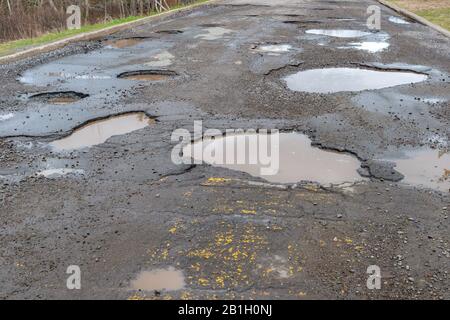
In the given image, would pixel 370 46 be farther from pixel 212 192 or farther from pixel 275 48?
pixel 212 192

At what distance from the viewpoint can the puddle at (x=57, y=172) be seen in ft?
19.3

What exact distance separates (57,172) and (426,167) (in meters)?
4.53

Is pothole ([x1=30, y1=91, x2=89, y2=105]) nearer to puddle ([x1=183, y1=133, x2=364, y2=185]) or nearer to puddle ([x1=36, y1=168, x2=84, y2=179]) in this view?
puddle ([x1=36, y1=168, x2=84, y2=179])

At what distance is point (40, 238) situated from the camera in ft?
15.2

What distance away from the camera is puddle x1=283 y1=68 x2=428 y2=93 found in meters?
9.25

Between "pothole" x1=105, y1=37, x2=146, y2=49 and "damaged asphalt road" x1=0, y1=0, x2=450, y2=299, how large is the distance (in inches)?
109

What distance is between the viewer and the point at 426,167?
19.7 ft

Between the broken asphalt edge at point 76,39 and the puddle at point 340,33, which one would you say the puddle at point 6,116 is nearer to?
the broken asphalt edge at point 76,39

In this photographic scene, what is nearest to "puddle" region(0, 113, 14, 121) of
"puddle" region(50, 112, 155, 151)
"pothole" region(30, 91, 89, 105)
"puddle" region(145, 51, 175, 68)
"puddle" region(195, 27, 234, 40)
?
"pothole" region(30, 91, 89, 105)

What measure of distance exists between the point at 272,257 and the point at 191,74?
681cm

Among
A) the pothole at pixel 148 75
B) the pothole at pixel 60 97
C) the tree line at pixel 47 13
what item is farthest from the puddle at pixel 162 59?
the tree line at pixel 47 13

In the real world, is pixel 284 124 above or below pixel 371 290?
above

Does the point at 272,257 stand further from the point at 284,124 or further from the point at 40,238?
the point at 284,124

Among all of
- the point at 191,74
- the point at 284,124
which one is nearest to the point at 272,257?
the point at 284,124
